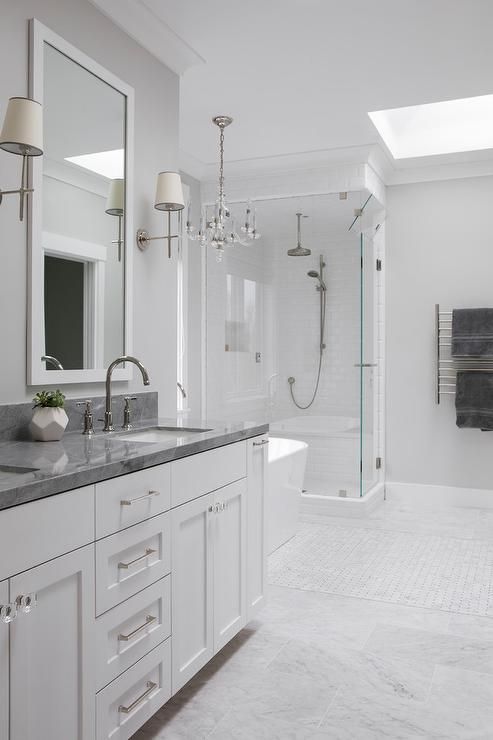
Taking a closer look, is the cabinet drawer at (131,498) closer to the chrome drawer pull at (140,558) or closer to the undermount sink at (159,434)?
the chrome drawer pull at (140,558)

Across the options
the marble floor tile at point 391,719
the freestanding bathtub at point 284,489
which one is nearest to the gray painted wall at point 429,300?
the freestanding bathtub at point 284,489

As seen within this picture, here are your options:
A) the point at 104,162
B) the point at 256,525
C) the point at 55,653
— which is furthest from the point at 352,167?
the point at 55,653

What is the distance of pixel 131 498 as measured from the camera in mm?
1732

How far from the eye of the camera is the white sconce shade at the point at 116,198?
2.61 m

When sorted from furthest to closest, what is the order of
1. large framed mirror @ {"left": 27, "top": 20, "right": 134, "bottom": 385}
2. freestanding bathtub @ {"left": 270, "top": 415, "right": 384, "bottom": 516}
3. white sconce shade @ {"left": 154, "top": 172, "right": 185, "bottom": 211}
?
freestanding bathtub @ {"left": 270, "top": 415, "right": 384, "bottom": 516} → white sconce shade @ {"left": 154, "top": 172, "right": 185, "bottom": 211} → large framed mirror @ {"left": 27, "top": 20, "right": 134, "bottom": 385}

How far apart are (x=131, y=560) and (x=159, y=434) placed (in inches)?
33.8

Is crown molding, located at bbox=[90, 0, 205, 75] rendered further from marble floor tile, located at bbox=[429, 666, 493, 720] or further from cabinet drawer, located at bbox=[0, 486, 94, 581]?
marble floor tile, located at bbox=[429, 666, 493, 720]

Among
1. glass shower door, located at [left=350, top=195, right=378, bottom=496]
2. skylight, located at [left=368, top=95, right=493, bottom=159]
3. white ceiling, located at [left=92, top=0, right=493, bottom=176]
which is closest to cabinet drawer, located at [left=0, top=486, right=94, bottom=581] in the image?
white ceiling, located at [left=92, top=0, right=493, bottom=176]

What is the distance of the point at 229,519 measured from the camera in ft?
7.77

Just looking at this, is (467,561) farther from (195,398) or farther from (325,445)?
(195,398)

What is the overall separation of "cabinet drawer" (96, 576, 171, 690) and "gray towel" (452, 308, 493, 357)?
339 centimetres

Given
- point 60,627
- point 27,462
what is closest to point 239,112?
point 27,462

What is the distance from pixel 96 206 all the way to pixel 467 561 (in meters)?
2.74

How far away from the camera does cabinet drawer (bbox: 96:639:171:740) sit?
1.62 m
